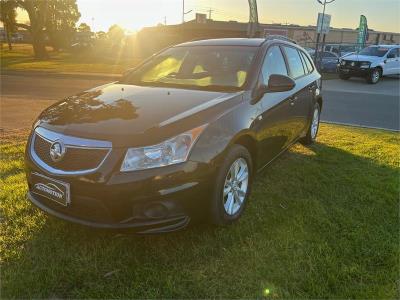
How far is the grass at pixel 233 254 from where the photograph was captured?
2.71 m

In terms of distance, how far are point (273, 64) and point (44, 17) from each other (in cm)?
3550

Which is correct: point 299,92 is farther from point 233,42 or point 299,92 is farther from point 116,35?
point 116,35

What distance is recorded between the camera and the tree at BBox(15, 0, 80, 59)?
33938 millimetres

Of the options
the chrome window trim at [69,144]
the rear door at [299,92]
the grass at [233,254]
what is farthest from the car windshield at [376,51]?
the chrome window trim at [69,144]

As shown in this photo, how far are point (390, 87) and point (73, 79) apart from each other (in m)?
14.8

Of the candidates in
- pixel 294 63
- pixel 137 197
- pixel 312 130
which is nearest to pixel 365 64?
pixel 312 130

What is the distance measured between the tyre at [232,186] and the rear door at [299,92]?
147 centimetres

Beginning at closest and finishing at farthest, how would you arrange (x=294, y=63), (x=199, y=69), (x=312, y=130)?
(x=199, y=69) < (x=294, y=63) < (x=312, y=130)

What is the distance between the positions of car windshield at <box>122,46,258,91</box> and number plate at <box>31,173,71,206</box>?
1.64 m

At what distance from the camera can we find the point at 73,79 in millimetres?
18906

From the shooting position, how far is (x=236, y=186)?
3.55 metres

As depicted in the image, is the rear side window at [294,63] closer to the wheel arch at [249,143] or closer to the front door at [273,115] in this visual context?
the front door at [273,115]

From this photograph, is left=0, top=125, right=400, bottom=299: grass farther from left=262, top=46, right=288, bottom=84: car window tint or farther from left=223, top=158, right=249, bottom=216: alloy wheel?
left=262, top=46, right=288, bottom=84: car window tint

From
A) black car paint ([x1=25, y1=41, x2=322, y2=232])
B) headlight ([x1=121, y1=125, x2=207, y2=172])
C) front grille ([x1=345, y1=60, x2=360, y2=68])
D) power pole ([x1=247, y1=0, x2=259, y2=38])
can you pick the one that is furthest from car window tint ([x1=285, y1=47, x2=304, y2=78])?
front grille ([x1=345, y1=60, x2=360, y2=68])
